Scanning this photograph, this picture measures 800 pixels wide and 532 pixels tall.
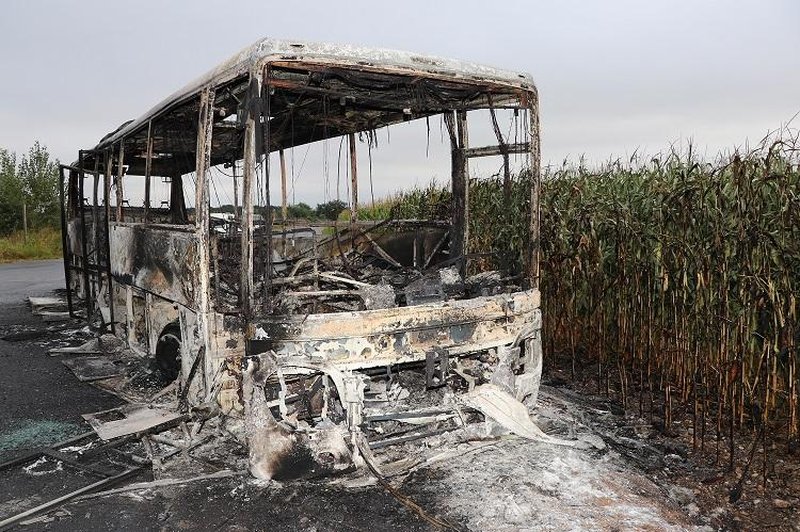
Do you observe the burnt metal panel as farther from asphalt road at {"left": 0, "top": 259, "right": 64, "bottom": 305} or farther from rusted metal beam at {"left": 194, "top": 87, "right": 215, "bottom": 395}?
asphalt road at {"left": 0, "top": 259, "right": 64, "bottom": 305}

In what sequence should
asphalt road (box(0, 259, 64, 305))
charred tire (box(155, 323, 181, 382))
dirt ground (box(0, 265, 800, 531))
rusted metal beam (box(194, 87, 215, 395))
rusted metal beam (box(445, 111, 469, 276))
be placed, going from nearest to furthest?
1. dirt ground (box(0, 265, 800, 531))
2. rusted metal beam (box(194, 87, 215, 395))
3. charred tire (box(155, 323, 181, 382))
4. rusted metal beam (box(445, 111, 469, 276))
5. asphalt road (box(0, 259, 64, 305))

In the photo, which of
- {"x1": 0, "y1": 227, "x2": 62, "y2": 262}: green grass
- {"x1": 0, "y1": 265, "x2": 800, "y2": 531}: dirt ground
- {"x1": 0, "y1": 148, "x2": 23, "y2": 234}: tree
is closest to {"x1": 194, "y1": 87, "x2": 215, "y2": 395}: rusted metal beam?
{"x1": 0, "y1": 265, "x2": 800, "y2": 531}: dirt ground

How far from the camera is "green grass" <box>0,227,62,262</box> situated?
726 inches

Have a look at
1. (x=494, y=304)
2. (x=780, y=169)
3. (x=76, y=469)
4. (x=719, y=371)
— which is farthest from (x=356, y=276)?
(x=780, y=169)

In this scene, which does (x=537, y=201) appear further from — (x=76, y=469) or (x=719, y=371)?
(x=76, y=469)

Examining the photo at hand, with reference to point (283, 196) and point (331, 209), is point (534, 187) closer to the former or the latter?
point (331, 209)

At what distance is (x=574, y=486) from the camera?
139 inches

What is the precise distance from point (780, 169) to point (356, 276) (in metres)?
3.70

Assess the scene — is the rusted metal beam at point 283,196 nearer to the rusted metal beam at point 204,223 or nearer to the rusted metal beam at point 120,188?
the rusted metal beam at point 120,188

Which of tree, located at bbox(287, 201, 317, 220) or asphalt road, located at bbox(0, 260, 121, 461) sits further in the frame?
tree, located at bbox(287, 201, 317, 220)

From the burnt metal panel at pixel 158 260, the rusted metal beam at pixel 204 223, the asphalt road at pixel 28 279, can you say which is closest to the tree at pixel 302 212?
the burnt metal panel at pixel 158 260

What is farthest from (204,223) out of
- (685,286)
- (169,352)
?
(685,286)

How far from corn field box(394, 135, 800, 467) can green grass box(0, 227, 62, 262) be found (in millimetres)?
16851

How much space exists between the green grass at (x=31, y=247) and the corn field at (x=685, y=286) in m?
16.9
